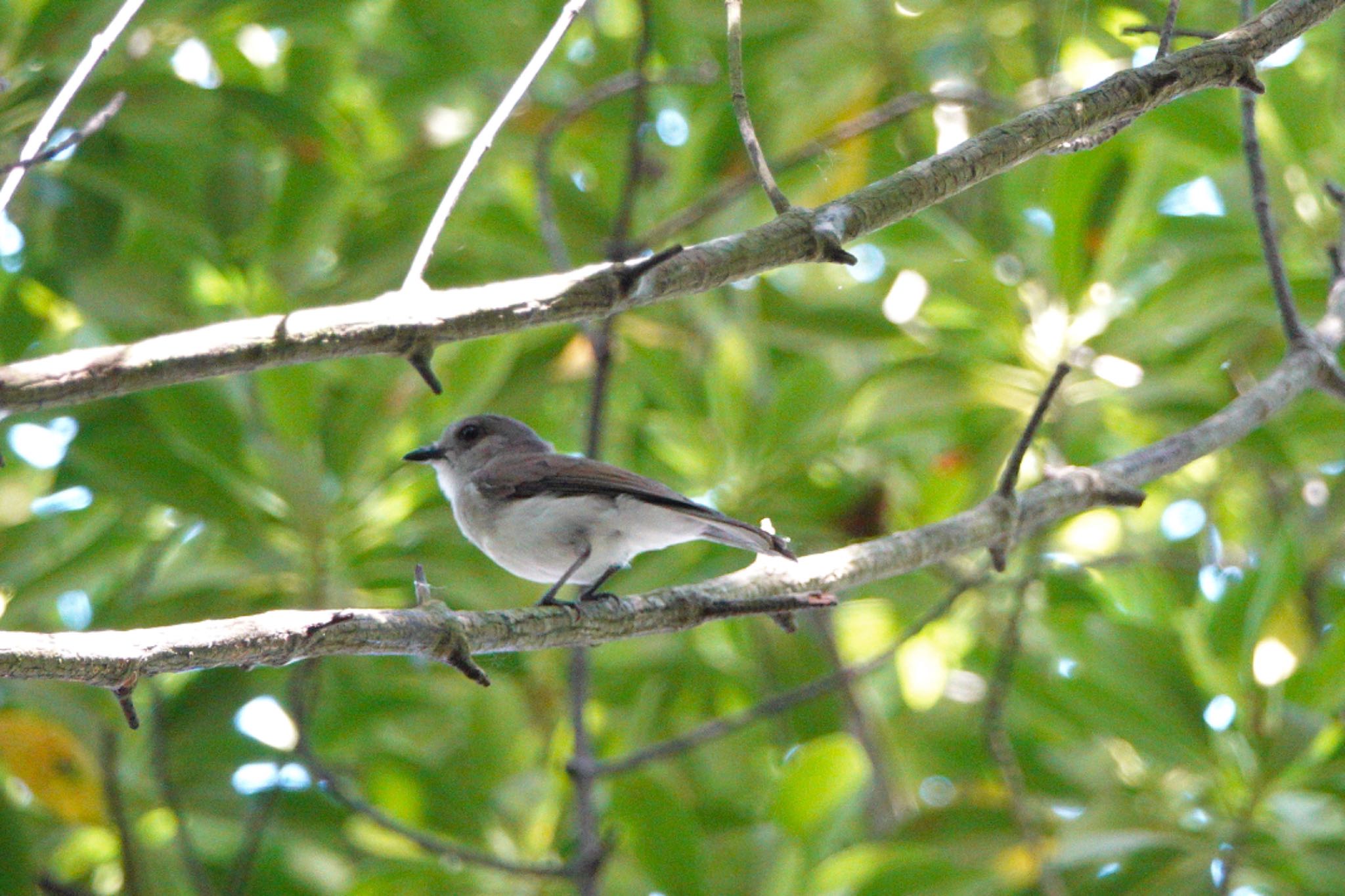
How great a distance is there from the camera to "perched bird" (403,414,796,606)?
11.2ft

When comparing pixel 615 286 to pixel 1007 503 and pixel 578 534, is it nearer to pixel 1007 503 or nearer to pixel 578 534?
pixel 1007 503

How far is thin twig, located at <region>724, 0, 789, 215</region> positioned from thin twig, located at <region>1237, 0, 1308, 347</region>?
139cm

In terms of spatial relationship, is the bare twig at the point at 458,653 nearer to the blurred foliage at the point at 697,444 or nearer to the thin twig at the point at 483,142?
the thin twig at the point at 483,142

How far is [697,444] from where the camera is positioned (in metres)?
4.74

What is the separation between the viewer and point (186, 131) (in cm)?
438

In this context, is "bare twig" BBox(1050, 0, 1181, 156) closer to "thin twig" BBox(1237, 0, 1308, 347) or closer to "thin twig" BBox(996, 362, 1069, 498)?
"thin twig" BBox(996, 362, 1069, 498)

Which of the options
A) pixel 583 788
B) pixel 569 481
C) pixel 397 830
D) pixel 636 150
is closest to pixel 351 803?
pixel 397 830

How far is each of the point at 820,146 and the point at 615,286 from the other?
101 inches

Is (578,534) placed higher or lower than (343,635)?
higher

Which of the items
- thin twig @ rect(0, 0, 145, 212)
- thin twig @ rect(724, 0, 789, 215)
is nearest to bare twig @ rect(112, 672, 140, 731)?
thin twig @ rect(0, 0, 145, 212)

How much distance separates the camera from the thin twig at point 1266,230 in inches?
120

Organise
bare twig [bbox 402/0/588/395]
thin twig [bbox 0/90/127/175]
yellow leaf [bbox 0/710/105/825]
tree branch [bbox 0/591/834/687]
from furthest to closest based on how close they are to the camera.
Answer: yellow leaf [bbox 0/710/105/825]
thin twig [bbox 0/90/127/175]
bare twig [bbox 402/0/588/395]
tree branch [bbox 0/591/834/687]

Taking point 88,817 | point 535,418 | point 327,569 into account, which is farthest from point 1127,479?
point 88,817

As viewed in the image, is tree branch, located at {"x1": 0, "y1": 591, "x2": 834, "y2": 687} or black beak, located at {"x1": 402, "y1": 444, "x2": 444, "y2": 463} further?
black beak, located at {"x1": 402, "y1": 444, "x2": 444, "y2": 463}
